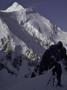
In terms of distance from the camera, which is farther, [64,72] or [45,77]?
[64,72]

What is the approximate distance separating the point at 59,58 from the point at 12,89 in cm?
364

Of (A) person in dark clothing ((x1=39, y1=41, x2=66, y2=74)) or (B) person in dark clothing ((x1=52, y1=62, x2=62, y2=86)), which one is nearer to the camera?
(B) person in dark clothing ((x1=52, y1=62, x2=62, y2=86))

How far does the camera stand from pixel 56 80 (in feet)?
55.5

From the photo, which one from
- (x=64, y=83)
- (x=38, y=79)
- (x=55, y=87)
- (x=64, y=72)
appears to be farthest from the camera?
(x=64, y=72)

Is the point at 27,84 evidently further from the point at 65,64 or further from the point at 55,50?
the point at 65,64

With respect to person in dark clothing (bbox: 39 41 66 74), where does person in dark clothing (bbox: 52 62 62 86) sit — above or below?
below

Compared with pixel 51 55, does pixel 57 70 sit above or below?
below

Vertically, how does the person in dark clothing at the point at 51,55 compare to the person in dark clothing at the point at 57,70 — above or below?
above

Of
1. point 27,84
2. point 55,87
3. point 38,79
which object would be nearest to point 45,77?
point 38,79

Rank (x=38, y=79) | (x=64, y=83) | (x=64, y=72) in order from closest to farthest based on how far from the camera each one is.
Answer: (x=64, y=83) < (x=38, y=79) < (x=64, y=72)

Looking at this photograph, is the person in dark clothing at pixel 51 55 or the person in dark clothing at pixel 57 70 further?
the person in dark clothing at pixel 51 55

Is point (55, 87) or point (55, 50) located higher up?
point (55, 50)

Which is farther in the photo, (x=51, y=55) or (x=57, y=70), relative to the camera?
(x=51, y=55)

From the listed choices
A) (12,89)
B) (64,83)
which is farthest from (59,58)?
(12,89)
